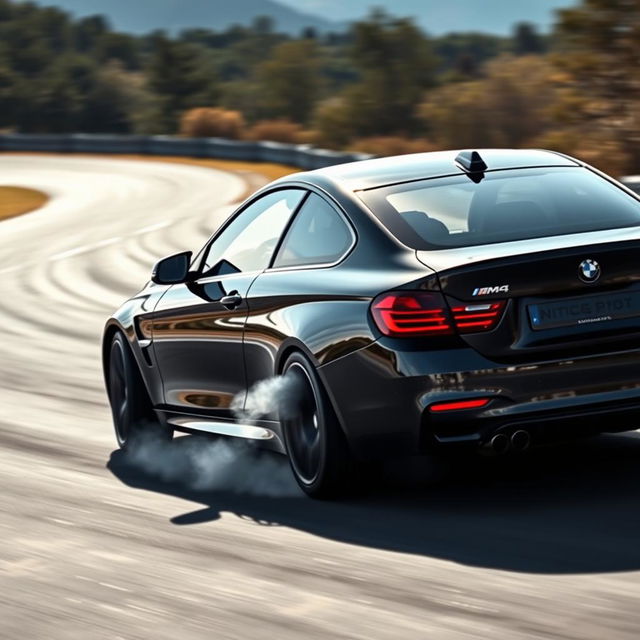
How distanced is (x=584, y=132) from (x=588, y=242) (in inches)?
747

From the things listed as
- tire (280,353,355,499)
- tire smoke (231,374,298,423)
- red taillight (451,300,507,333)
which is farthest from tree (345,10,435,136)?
red taillight (451,300,507,333)

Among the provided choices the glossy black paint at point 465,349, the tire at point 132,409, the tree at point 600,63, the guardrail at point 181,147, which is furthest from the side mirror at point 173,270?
the guardrail at point 181,147

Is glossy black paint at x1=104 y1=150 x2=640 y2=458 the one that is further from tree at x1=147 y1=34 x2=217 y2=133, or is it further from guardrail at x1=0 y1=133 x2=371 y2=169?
tree at x1=147 y1=34 x2=217 y2=133

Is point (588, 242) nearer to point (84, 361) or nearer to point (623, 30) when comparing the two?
point (84, 361)

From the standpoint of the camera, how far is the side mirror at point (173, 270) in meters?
7.47

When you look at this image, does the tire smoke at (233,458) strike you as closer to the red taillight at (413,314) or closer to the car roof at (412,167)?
the red taillight at (413,314)

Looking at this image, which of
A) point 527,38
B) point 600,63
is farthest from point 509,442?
point 527,38

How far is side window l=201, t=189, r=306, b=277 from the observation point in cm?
694

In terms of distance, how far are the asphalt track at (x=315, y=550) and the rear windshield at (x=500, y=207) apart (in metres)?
1.07

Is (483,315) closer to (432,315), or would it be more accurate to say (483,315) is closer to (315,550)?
(432,315)

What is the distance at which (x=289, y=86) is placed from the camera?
82188 mm

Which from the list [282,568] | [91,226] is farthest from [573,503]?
[91,226]

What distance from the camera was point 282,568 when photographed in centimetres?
529

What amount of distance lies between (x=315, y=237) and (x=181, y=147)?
4286cm
